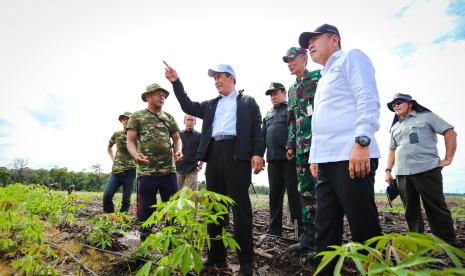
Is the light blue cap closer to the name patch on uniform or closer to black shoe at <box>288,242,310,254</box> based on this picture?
the name patch on uniform

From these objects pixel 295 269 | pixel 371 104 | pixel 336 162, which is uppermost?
pixel 371 104

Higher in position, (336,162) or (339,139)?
(339,139)

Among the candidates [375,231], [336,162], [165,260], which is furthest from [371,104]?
[165,260]

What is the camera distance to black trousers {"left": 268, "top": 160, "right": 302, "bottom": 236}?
4664 millimetres

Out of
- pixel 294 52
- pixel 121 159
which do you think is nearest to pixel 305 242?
pixel 294 52

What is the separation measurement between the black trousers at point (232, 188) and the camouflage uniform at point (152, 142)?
1.09 m

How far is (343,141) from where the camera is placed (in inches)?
89.1

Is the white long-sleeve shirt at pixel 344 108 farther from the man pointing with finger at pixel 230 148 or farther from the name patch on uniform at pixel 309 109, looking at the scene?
the name patch on uniform at pixel 309 109

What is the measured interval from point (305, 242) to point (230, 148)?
1647 millimetres

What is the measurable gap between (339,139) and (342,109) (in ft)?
0.84

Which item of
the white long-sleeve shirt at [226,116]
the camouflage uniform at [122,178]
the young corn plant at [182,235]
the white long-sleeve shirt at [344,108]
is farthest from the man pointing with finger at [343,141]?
the camouflage uniform at [122,178]

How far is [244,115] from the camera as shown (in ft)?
11.3

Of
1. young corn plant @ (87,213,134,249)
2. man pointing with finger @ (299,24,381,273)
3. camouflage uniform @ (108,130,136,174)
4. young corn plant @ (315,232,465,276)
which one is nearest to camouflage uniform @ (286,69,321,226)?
man pointing with finger @ (299,24,381,273)

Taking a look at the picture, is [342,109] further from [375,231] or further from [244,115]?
[244,115]
